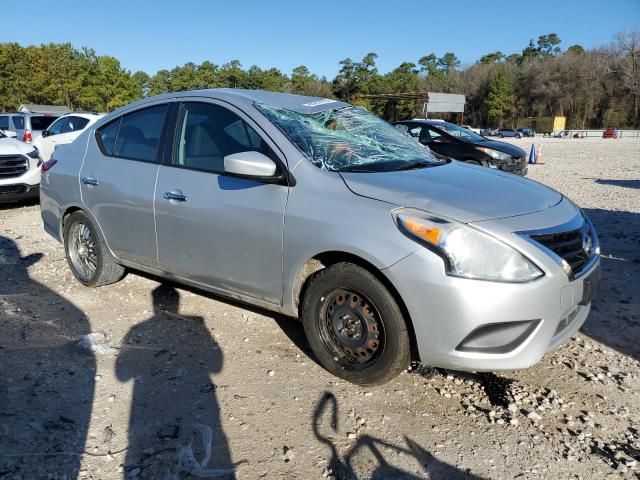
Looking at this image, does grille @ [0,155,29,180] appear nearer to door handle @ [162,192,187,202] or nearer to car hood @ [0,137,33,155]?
car hood @ [0,137,33,155]

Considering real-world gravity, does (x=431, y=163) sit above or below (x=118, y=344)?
above

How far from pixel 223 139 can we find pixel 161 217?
2.46 ft

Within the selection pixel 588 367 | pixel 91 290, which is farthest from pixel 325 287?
pixel 91 290

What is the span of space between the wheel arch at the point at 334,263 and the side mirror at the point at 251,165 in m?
0.60

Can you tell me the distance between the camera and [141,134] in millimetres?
4145

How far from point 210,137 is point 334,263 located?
1.38 metres

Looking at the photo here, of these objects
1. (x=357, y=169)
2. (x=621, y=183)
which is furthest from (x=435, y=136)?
(x=357, y=169)

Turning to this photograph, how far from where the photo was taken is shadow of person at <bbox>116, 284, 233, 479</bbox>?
246 centimetres

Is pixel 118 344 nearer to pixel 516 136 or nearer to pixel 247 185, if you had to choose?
pixel 247 185

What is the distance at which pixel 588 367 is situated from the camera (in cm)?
334

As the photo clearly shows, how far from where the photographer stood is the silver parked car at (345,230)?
2.59m

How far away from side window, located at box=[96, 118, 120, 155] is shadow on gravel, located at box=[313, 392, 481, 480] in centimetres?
299

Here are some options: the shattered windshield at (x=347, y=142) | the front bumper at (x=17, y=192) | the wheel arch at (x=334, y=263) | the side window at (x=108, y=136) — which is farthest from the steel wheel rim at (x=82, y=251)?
the front bumper at (x=17, y=192)

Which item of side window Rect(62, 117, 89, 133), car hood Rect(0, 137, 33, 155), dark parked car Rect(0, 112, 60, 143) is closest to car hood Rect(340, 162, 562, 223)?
car hood Rect(0, 137, 33, 155)
